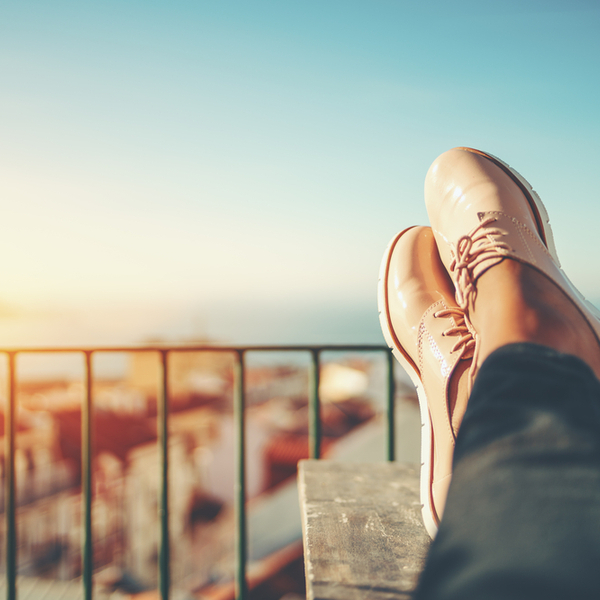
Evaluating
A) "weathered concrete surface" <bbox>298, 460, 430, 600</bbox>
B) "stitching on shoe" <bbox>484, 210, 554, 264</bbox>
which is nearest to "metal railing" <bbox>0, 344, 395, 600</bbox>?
"weathered concrete surface" <bbox>298, 460, 430, 600</bbox>

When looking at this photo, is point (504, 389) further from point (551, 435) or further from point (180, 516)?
point (180, 516)

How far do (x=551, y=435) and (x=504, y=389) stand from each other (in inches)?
3.7

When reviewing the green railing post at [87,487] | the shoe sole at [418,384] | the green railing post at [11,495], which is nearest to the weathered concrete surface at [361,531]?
the shoe sole at [418,384]

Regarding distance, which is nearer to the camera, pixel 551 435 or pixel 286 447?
pixel 551 435

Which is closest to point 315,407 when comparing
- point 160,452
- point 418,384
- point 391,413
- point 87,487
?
point 391,413

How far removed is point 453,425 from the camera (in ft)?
3.30

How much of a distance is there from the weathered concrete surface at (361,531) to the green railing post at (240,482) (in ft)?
0.91

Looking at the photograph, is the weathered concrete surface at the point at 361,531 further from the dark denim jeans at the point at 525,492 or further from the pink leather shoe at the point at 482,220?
the pink leather shoe at the point at 482,220

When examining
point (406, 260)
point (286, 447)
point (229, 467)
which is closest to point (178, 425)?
point (229, 467)

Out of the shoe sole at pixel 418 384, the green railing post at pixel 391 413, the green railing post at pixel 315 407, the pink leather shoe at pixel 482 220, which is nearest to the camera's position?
the shoe sole at pixel 418 384

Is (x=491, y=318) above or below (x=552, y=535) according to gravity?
above

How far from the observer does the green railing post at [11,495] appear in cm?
135

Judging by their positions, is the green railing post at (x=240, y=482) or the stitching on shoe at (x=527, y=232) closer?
the stitching on shoe at (x=527, y=232)

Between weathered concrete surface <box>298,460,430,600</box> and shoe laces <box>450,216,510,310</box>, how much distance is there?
19.9 inches
